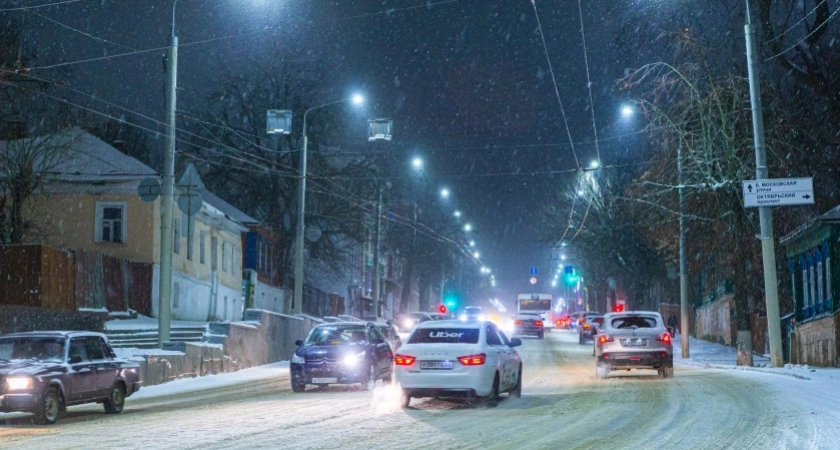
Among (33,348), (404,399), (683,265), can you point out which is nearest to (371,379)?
(404,399)

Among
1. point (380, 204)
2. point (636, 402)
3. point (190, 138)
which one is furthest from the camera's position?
point (190, 138)

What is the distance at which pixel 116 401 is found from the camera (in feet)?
60.0

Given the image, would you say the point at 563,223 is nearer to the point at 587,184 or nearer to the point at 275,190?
the point at 587,184

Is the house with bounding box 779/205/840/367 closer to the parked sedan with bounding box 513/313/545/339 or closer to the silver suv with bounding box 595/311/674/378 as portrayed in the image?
the silver suv with bounding box 595/311/674/378

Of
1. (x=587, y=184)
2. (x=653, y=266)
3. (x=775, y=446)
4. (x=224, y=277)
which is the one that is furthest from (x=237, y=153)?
(x=775, y=446)

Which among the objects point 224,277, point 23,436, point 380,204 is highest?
point 380,204

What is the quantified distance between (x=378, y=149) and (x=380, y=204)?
250 inches

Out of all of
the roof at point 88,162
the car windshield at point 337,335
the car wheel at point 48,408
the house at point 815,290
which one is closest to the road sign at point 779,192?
the house at point 815,290

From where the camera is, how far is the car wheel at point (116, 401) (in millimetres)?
18062

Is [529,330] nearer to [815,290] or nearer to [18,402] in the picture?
[815,290]

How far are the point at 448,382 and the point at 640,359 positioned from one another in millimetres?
9532

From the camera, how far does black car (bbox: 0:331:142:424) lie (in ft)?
52.2

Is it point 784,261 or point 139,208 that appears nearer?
point 139,208

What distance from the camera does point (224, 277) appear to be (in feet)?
173
